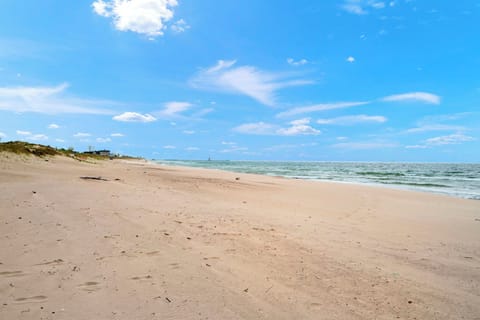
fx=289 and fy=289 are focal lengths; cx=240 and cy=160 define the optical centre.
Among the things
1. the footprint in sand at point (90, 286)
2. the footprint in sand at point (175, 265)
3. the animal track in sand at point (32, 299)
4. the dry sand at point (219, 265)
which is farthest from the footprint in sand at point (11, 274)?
the footprint in sand at point (175, 265)

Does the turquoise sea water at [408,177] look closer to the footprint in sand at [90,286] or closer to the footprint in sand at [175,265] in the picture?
the footprint in sand at [175,265]

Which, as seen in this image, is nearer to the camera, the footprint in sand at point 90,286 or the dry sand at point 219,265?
the dry sand at point 219,265

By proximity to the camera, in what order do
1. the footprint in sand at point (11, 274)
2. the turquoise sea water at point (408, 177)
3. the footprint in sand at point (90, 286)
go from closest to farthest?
the footprint in sand at point (90, 286) < the footprint in sand at point (11, 274) < the turquoise sea water at point (408, 177)

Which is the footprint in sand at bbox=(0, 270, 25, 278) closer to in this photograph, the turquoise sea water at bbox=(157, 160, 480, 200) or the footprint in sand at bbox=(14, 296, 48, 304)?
the footprint in sand at bbox=(14, 296, 48, 304)

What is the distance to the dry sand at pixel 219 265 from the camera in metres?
3.02

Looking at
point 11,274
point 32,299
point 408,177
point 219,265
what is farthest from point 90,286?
point 408,177

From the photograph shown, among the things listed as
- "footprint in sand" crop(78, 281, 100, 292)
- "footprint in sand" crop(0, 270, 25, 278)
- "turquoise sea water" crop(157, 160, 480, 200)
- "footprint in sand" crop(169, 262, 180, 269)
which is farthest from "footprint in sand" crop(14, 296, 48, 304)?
"turquoise sea water" crop(157, 160, 480, 200)

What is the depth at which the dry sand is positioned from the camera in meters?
3.02

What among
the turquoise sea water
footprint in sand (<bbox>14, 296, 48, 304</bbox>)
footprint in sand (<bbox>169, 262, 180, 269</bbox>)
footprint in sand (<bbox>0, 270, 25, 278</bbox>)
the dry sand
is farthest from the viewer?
the turquoise sea water

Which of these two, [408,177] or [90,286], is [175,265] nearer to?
[90,286]

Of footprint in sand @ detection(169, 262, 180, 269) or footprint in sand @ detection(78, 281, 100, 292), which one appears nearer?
footprint in sand @ detection(78, 281, 100, 292)

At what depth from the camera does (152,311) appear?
2.86m

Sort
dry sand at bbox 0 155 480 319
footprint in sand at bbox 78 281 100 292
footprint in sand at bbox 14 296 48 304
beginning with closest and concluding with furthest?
1. footprint in sand at bbox 14 296 48 304
2. dry sand at bbox 0 155 480 319
3. footprint in sand at bbox 78 281 100 292

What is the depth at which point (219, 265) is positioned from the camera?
4098 millimetres
